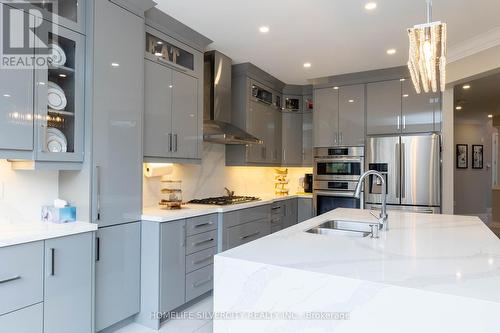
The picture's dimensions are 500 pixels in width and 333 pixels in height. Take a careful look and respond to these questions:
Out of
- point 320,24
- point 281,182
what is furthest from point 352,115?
point 320,24

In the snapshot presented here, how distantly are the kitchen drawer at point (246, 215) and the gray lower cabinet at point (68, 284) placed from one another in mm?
1402

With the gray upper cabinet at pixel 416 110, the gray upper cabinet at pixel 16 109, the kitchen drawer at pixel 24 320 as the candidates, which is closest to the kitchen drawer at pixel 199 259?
the kitchen drawer at pixel 24 320

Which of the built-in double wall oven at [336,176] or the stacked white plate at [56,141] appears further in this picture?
the built-in double wall oven at [336,176]

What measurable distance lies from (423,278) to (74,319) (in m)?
2.06

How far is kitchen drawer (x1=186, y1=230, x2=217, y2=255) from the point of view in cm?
280

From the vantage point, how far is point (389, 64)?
4.00 meters

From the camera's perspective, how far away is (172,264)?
2.62m

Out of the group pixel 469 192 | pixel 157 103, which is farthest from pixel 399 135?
pixel 469 192

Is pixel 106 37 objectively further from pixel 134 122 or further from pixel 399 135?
pixel 399 135

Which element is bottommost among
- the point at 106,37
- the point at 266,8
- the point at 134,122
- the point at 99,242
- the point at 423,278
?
the point at 99,242

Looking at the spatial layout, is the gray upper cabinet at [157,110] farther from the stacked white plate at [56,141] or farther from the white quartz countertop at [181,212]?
the stacked white plate at [56,141]

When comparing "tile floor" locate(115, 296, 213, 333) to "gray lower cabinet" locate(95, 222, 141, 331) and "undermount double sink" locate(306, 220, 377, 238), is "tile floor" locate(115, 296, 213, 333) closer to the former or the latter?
"gray lower cabinet" locate(95, 222, 141, 331)

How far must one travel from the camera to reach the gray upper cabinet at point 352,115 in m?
4.44

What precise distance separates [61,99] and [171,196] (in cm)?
127
